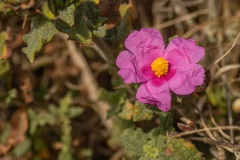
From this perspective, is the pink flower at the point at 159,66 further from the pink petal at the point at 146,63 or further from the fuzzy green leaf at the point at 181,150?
the fuzzy green leaf at the point at 181,150

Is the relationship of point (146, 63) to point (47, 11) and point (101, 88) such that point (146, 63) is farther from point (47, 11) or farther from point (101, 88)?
point (101, 88)

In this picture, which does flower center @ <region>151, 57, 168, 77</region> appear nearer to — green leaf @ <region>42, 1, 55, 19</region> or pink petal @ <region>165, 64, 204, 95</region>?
pink petal @ <region>165, 64, 204, 95</region>

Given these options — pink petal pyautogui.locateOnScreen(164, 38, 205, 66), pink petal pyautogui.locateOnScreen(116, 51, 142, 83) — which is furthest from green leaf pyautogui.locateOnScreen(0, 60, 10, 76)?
pink petal pyautogui.locateOnScreen(164, 38, 205, 66)

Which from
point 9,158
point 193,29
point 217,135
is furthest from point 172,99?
point 9,158

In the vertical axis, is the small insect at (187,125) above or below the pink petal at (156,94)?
below

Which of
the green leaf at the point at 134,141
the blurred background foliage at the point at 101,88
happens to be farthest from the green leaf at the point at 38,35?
the green leaf at the point at 134,141

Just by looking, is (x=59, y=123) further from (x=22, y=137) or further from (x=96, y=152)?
(x=96, y=152)
